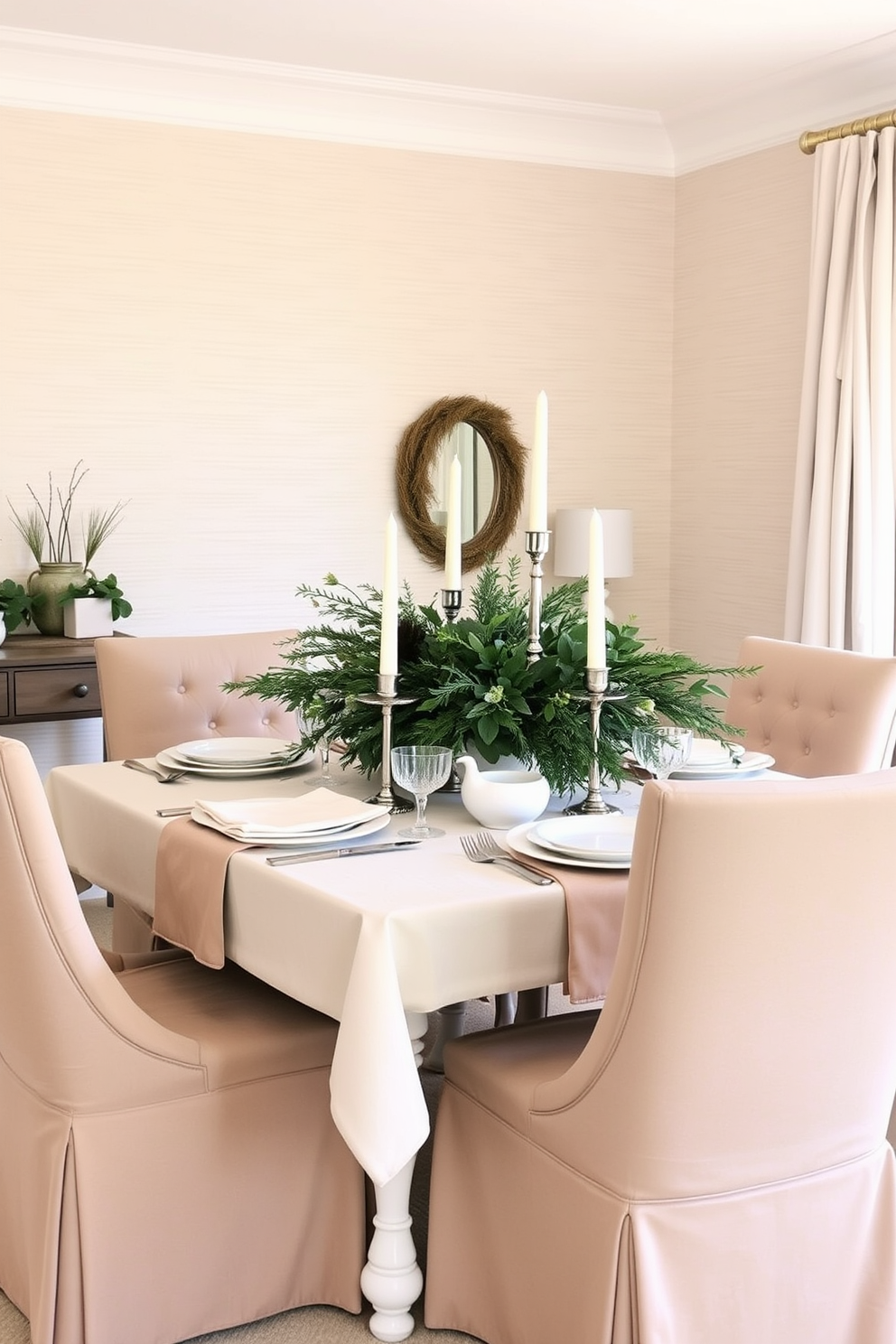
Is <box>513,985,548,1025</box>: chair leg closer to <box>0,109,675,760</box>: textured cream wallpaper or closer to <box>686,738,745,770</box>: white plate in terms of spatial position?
<box>686,738,745,770</box>: white plate

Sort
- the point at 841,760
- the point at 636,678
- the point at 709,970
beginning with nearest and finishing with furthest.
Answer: the point at 709,970 < the point at 636,678 < the point at 841,760

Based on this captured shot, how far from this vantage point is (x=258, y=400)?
179 inches

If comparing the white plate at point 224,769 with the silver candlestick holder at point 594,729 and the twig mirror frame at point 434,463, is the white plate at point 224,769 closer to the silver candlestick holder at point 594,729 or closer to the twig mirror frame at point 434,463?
the silver candlestick holder at point 594,729

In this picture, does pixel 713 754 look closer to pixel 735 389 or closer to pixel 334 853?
pixel 334 853

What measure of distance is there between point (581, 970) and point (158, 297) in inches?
125

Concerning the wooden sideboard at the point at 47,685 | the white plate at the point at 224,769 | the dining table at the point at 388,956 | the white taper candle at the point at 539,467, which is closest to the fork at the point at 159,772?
the white plate at the point at 224,769

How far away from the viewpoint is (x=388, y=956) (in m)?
1.74

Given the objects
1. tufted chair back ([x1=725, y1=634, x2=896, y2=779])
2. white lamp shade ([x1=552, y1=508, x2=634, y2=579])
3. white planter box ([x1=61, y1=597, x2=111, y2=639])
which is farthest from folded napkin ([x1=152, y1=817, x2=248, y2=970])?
white lamp shade ([x1=552, y1=508, x2=634, y2=579])

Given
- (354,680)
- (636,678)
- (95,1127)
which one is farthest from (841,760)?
(95,1127)

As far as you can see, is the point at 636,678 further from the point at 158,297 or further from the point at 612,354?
the point at 612,354

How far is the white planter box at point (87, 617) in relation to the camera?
13.3ft

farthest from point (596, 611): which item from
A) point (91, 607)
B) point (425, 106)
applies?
point (425, 106)

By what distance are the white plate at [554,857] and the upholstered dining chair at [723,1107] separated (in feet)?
0.90

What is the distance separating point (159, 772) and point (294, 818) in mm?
566
